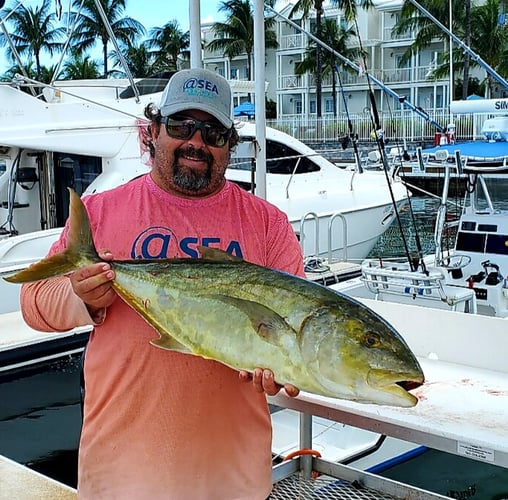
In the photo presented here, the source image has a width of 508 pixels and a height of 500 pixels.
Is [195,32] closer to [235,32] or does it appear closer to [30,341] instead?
[30,341]

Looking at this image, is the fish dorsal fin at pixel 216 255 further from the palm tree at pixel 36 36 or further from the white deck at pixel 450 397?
the palm tree at pixel 36 36

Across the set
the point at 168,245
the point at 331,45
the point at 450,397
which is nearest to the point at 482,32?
the point at 331,45

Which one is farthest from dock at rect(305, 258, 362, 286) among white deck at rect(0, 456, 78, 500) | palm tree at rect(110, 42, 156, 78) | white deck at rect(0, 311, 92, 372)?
palm tree at rect(110, 42, 156, 78)

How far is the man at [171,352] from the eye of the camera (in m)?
1.99

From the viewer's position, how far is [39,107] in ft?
30.3

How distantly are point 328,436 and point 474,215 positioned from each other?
3460 millimetres

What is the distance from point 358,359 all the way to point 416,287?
4.51 m

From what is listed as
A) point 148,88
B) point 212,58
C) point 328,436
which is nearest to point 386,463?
point 328,436

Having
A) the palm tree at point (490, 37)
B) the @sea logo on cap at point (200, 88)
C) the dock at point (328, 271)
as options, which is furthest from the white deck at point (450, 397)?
the palm tree at point (490, 37)

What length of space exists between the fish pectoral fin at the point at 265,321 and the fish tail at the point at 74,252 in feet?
1.40

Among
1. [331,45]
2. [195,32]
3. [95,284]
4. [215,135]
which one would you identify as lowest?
[95,284]

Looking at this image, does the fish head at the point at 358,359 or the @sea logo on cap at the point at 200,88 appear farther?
the @sea logo on cap at the point at 200,88

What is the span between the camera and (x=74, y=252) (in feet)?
6.08

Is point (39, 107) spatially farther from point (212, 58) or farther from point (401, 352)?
point (212, 58)
